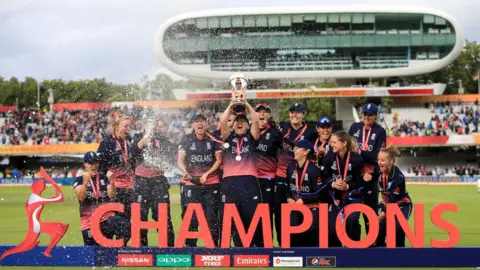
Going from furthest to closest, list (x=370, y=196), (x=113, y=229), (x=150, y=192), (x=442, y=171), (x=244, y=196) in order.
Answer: (x=442, y=171), (x=150, y=192), (x=370, y=196), (x=113, y=229), (x=244, y=196)

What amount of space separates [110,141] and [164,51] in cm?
4546

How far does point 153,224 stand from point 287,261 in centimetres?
188

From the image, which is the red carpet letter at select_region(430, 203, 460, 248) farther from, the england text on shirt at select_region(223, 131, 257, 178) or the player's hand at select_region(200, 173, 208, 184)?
the player's hand at select_region(200, 173, 208, 184)

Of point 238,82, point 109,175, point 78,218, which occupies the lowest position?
point 78,218

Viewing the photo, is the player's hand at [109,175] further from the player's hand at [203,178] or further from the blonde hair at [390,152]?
the blonde hair at [390,152]

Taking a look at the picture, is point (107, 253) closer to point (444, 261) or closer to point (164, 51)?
point (444, 261)

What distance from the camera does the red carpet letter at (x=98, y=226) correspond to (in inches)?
324

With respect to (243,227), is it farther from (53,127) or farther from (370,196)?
(53,127)

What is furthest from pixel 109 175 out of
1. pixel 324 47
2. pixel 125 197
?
pixel 324 47


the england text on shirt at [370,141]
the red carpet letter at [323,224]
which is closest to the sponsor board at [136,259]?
the red carpet letter at [323,224]

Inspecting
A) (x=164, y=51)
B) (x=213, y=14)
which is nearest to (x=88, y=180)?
(x=213, y=14)

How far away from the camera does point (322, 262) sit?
8023 millimetres

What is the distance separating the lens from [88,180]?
27.8 feet

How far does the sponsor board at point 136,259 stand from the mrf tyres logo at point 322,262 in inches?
85.3
